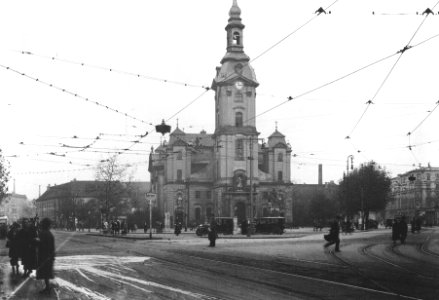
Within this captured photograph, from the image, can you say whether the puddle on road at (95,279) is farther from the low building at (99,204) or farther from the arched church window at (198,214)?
the arched church window at (198,214)

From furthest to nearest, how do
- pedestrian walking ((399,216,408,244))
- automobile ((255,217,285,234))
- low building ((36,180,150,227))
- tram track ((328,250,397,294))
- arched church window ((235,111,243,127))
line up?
arched church window ((235,111,243,127)), low building ((36,180,150,227)), automobile ((255,217,285,234)), pedestrian walking ((399,216,408,244)), tram track ((328,250,397,294))

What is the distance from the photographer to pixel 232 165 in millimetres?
99000

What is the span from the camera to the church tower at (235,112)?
9319 cm

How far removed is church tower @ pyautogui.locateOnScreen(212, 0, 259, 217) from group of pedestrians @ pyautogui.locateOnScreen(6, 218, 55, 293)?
2896 inches

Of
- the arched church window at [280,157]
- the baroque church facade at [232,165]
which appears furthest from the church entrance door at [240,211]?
the arched church window at [280,157]

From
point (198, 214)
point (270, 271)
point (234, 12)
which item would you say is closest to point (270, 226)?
point (234, 12)

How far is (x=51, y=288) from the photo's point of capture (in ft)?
47.0

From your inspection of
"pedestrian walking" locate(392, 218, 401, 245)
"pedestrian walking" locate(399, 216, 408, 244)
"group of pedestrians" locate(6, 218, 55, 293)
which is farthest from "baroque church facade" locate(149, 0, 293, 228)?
"group of pedestrians" locate(6, 218, 55, 293)

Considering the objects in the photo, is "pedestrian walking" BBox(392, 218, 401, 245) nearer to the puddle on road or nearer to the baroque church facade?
the puddle on road

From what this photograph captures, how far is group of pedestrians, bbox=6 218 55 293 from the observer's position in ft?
47.5

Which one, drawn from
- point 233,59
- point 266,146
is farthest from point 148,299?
point 266,146

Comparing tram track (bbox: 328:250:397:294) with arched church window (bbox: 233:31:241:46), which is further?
arched church window (bbox: 233:31:241:46)

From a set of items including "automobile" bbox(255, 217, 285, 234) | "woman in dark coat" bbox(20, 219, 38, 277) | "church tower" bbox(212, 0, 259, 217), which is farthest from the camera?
"church tower" bbox(212, 0, 259, 217)

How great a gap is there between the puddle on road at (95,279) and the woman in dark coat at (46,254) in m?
0.41
